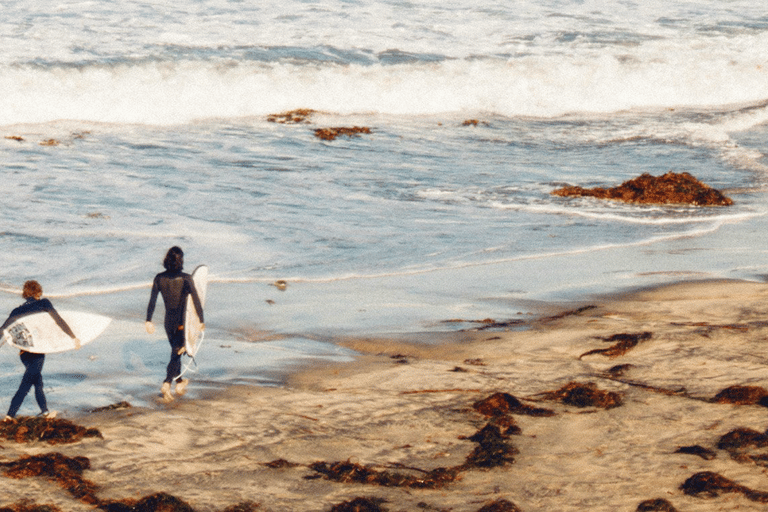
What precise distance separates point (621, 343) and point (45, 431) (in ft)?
13.1

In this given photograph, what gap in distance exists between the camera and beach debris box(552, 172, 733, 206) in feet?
41.5

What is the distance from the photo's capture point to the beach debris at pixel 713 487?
4451 millimetres

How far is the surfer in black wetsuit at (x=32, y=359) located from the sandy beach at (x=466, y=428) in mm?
394

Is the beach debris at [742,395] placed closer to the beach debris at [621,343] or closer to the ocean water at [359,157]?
the beach debris at [621,343]

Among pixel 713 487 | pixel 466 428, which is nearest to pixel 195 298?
pixel 466 428

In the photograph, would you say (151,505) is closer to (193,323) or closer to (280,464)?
(280,464)

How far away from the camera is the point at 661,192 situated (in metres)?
12.8

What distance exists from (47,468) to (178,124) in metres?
14.9

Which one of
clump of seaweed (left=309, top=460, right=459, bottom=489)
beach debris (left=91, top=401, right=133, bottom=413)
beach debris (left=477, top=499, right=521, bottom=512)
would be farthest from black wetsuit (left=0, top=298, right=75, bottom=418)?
beach debris (left=477, top=499, right=521, bottom=512)

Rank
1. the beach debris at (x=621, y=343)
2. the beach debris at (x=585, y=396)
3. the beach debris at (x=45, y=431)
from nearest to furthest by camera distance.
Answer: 1. the beach debris at (x=45, y=431)
2. the beach debris at (x=585, y=396)
3. the beach debris at (x=621, y=343)

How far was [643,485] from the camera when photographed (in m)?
4.65

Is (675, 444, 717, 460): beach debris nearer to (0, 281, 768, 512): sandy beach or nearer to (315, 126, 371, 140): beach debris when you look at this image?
(0, 281, 768, 512): sandy beach

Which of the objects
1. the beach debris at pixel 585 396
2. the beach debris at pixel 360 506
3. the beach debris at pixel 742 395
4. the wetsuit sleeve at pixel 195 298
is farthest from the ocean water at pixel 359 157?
the beach debris at pixel 742 395

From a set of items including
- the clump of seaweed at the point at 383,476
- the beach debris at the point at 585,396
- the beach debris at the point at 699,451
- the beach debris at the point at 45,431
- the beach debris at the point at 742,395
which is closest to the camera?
the clump of seaweed at the point at 383,476
